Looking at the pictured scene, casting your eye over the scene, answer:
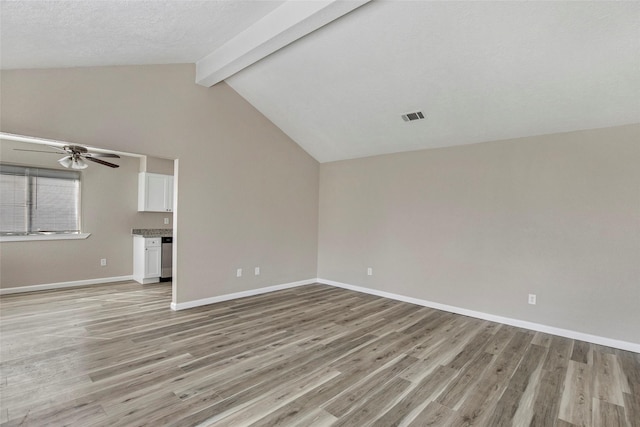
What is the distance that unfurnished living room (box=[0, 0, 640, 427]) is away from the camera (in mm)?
2242

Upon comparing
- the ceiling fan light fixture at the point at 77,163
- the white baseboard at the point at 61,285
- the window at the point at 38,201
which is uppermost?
the ceiling fan light fixture at the point at 77,163

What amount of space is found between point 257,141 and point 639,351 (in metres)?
5.41

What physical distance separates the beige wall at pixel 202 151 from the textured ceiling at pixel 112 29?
27cm

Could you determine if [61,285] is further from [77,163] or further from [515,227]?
[515,227]

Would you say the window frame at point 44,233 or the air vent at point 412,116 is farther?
the window frame at point 44,233

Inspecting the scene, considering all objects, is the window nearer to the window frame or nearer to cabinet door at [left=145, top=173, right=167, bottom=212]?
the window frame

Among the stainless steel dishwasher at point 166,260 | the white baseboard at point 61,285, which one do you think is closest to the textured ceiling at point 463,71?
the stainless steel dishwasher at point 166,260

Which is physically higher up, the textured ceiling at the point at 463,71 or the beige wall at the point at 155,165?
the textured ceiling at the point at 463,71

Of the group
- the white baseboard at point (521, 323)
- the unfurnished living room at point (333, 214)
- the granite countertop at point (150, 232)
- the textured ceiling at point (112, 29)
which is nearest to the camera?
the textured ceiling at point (112, 29)

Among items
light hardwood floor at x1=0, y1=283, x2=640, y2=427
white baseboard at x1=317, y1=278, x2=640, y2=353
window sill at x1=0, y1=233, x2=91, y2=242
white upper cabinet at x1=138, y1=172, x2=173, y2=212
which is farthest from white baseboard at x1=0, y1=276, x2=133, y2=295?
white baseboard at x1=317, y1=278, x2=640, y2=353

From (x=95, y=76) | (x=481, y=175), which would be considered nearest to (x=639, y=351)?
(x=481, y=175)

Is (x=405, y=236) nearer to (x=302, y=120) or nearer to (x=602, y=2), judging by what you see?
(x=302, y=120)

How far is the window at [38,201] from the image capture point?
4699 mm

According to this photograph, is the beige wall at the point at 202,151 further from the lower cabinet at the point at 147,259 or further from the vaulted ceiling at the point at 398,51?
the lower cabinet at the point at 147,259
